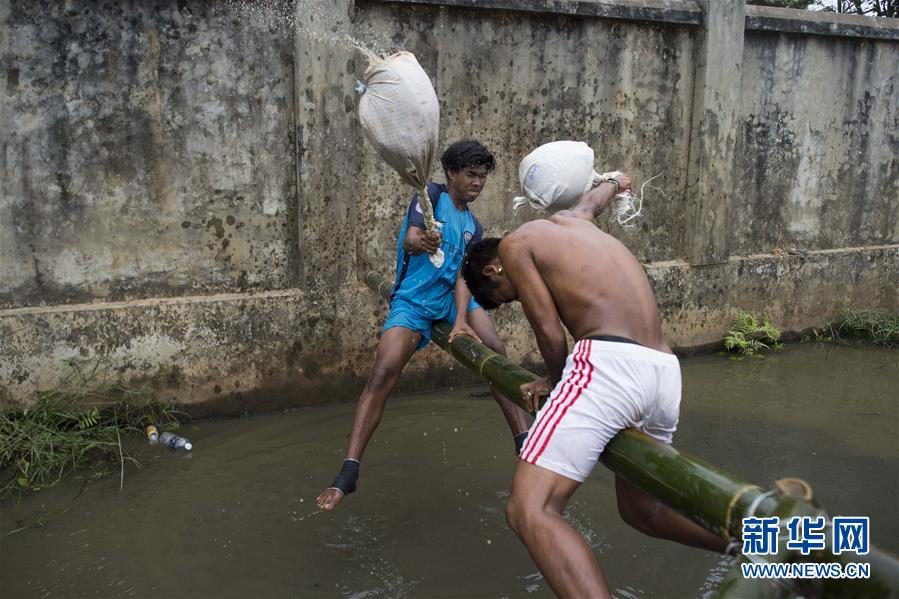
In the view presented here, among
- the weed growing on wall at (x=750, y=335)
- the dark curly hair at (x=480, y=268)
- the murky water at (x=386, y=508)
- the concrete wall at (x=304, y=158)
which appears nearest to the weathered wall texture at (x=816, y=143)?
the concrete wall at (x=304, y=158)

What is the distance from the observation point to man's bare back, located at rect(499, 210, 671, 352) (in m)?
2.45

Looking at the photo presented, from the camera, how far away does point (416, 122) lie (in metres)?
3.36

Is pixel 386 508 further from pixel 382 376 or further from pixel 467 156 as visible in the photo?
pixel 467 156

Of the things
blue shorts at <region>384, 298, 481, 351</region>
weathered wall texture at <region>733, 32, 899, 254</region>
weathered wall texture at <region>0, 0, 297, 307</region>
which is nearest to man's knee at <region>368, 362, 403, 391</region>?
blue shorts at <region>384, 298, 481, 351</region>

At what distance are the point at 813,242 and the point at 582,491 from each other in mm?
4192

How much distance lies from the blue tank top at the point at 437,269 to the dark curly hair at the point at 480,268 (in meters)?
0.78

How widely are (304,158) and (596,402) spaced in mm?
3084

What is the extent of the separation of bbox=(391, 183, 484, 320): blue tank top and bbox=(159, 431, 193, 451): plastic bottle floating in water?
1504mm

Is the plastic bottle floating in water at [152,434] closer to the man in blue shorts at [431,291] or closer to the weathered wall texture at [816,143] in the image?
the man in blue shorts at [431,291]

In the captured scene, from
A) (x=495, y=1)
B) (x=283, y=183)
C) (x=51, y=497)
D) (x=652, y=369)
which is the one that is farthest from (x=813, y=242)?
(x=51, y=497)

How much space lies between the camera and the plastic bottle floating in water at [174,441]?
4297mm

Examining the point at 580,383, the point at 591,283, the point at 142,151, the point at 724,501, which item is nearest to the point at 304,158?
the point at 142,151

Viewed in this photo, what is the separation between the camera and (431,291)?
3748 mm

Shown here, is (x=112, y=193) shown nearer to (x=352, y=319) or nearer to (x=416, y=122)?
(x=352, y=319)
